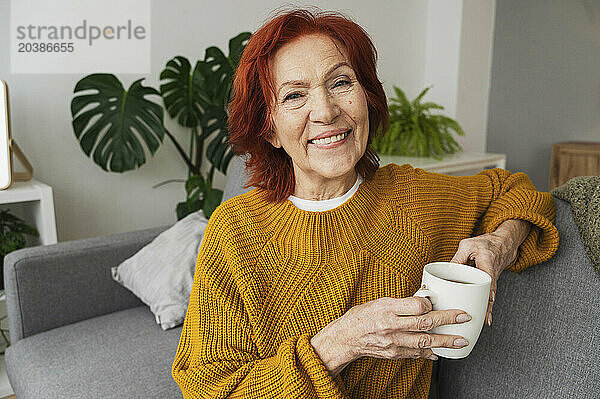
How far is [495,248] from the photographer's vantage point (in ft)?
3.43

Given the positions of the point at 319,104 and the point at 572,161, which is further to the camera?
the point at 572,161

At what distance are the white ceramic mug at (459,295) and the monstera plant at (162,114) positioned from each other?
161cm

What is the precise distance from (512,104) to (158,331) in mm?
3688

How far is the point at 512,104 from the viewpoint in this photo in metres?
4.69

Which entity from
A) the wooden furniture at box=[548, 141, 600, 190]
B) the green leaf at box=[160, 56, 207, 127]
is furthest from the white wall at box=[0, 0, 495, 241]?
the wooden furniture at box=[548, 141, 600, 190]

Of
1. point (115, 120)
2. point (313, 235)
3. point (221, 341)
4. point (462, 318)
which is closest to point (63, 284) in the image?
point (115, 120)

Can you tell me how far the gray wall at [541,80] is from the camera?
458 cm

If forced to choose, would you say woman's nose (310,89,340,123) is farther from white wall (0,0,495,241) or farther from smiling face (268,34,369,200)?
white wall (0,0,495,241)

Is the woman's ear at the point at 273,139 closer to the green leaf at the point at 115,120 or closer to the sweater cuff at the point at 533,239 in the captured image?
the sweater cuff at the point at 533,239

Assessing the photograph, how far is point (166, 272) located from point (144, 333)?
20cm

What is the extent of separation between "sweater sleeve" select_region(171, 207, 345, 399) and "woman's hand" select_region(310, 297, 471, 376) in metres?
0.06

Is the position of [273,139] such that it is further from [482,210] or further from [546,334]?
[546,334]

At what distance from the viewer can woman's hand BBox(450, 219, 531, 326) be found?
1.00m

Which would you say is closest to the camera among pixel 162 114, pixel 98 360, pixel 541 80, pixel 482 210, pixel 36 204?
pixel 482 210
